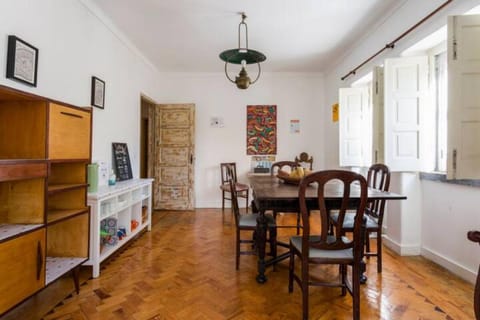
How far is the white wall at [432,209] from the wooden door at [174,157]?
3238 mm

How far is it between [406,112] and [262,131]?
2.74 m

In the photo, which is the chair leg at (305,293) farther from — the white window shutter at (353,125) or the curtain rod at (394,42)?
the white window shutter at (353,125)

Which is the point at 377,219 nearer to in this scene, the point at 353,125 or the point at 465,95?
the point at 465,95

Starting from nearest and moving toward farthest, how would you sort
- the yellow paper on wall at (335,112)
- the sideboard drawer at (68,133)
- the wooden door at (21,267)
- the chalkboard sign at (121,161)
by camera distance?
the wooden door at (21,267)
the sideboard drawer at (68,133)
the chalkboard sign at (121,161)
the yellow paper on wall at (335,112)

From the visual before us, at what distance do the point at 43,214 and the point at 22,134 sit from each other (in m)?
0.53

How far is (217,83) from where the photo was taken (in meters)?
5.05

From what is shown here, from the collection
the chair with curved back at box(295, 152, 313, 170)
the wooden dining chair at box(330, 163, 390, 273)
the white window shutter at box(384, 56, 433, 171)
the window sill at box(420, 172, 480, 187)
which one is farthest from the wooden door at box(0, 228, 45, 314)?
the chair with curved back at box(295, 152, 313, 170)

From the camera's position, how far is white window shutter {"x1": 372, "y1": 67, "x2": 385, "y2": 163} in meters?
2.87

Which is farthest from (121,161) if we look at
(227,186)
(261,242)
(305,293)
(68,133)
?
(305,293)

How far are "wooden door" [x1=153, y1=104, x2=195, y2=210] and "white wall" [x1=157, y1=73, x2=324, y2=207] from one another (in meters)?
0.23

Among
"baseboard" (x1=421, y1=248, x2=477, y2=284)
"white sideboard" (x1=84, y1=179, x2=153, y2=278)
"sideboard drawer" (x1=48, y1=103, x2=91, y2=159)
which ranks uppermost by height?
"sideboard drawer" (x1=48, y1=103, x2=91, y2=159)

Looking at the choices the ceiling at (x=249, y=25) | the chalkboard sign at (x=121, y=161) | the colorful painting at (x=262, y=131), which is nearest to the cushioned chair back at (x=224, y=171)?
the colorful painting at (x=262, y=131)

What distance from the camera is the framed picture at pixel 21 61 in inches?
68.4

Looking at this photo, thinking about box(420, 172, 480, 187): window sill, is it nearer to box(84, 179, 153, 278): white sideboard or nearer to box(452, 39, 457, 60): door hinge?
box(452, 39, 457, 60): door hinge
